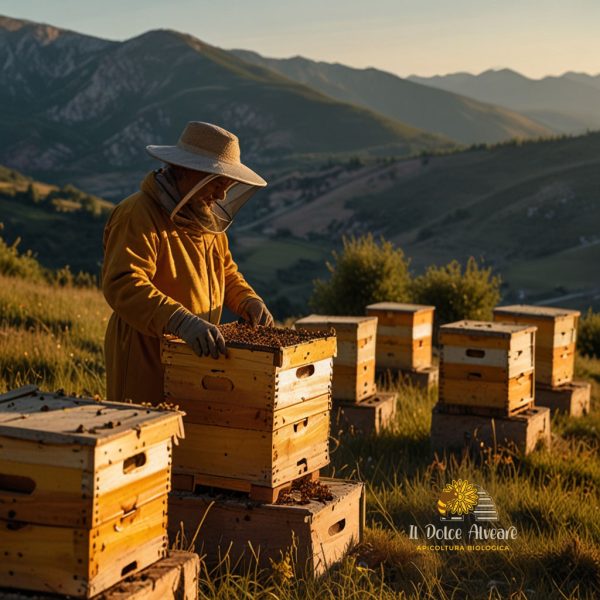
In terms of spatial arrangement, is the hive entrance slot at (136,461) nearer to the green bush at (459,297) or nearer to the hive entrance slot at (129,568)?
the hive entrance slot at (129,568)

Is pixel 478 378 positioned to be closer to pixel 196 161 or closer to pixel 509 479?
pixel 509 479

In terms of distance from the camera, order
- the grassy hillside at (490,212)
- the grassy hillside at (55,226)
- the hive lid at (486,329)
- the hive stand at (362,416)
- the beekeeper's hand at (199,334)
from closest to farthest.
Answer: the beekeeper's hand at (199,334), the hive lid at (486,329), the hive stand at (362,416), the grassy hillside at (55,226), the grassy hillside at (490,212)

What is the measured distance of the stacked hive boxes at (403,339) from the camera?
9922 millimetres

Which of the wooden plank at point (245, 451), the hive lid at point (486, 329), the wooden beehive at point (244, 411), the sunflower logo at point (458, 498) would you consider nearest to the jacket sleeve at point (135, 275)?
the wooden beehive at point (244, 411)

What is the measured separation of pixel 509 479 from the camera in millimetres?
6727

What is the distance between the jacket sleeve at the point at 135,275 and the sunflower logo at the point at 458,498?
258cm

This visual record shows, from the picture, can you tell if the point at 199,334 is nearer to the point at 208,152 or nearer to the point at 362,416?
the point at 208,152

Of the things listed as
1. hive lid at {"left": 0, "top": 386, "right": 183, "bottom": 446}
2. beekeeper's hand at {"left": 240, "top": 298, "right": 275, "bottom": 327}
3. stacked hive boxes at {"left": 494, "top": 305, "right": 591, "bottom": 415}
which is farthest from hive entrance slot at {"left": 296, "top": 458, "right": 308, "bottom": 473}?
stacked hive boxes at {"left": 494, "top": 305, "right": 591, "bottom": 415}

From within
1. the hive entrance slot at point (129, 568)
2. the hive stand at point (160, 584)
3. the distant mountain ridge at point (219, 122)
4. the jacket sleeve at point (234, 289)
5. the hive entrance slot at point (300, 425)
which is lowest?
the hive stand at point (160, 584)

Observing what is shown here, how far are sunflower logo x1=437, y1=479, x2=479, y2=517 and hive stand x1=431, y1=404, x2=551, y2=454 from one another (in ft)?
3.51

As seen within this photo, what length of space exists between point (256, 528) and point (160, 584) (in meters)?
1.05

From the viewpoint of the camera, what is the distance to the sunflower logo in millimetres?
6074

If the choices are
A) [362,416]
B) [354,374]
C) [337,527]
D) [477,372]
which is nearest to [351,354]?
[354,374]

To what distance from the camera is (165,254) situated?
4.77 meters
